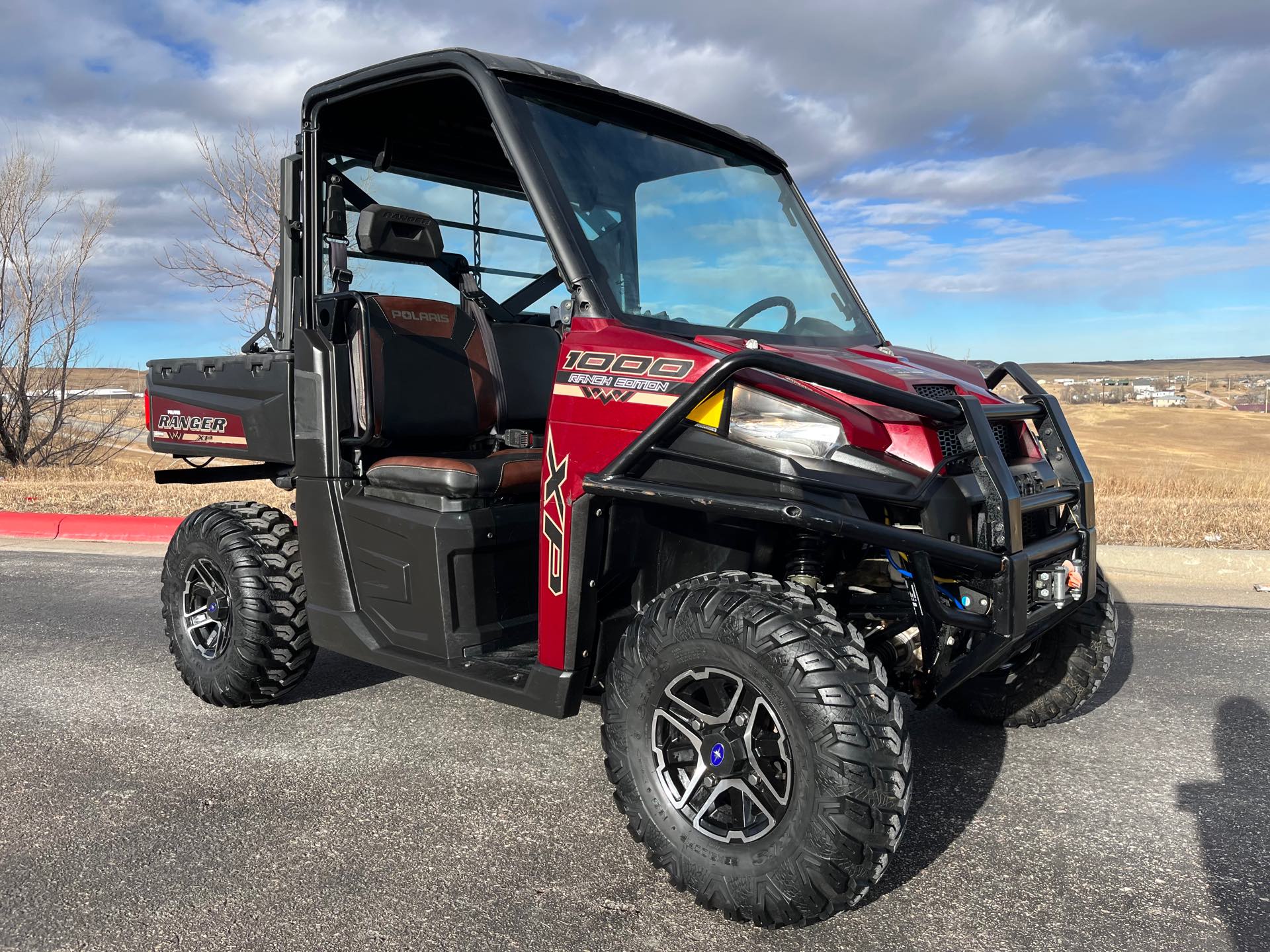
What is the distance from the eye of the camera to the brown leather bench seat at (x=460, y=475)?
3.80m

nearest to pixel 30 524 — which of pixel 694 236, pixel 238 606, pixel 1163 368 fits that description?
pixel 238 606

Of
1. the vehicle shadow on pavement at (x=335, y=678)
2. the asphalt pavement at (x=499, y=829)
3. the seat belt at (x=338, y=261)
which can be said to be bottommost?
the vehicle shadow on pavement at (x=335, y=678)

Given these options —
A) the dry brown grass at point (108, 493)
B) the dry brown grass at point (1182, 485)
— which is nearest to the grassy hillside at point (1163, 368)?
the dry brown grass at point (1182, 485)

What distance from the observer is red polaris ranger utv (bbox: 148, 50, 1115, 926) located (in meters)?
2.79

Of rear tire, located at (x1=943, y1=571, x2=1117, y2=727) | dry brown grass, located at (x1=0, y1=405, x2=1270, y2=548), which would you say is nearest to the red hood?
rear tire, located at (x1=943, y1=571, x2=1117, y2=727)

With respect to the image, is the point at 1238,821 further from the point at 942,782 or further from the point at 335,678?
the point at 335,678

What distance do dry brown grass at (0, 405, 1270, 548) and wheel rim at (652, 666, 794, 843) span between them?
5791mm

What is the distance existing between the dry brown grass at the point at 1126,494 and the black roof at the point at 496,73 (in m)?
5.24

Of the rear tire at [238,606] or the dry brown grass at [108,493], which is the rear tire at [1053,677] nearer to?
the rear tire at [238,606]

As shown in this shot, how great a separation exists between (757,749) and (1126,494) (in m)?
9.39

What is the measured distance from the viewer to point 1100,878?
9.86 feet

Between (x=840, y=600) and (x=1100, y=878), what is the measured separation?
111 centimetres

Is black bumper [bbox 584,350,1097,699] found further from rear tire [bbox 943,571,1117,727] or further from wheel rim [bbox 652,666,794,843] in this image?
rear tire [bbox 943,571,1117,727]

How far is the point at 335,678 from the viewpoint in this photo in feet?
16.8
